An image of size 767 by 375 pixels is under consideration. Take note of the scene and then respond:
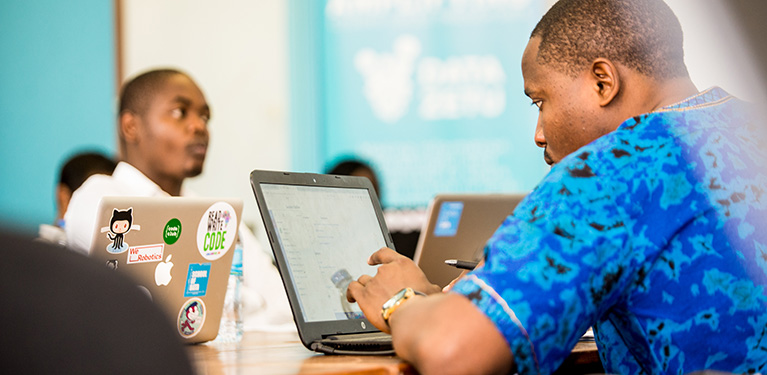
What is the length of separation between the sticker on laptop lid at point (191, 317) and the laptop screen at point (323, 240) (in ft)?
0.96

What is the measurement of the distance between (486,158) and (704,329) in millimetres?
3261

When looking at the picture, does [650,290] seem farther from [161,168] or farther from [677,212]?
[161,168]

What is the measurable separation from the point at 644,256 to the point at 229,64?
3659mm

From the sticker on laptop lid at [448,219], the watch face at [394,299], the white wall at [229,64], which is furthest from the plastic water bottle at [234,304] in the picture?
the white wall at [229,64]

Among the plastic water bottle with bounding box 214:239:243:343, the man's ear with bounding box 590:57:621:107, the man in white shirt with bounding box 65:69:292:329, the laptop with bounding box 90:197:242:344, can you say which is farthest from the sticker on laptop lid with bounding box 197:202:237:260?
the man in white shirt with bounding box 65:69:292:329

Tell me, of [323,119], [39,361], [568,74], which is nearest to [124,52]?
[323,119]

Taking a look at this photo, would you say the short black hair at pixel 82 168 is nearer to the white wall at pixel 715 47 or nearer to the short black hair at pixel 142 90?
the short black hair at pixel 142 90

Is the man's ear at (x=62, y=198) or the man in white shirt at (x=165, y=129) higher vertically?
the man in white shirt at (x=165, y=129)

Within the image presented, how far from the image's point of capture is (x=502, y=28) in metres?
4.27

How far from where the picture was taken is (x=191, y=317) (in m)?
1.54

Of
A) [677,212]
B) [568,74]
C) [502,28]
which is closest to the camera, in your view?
[677,212]

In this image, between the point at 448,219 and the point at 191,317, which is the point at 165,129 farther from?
the point at 191,317

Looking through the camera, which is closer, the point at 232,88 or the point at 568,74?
the point at 568,74

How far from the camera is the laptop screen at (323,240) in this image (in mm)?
1390
